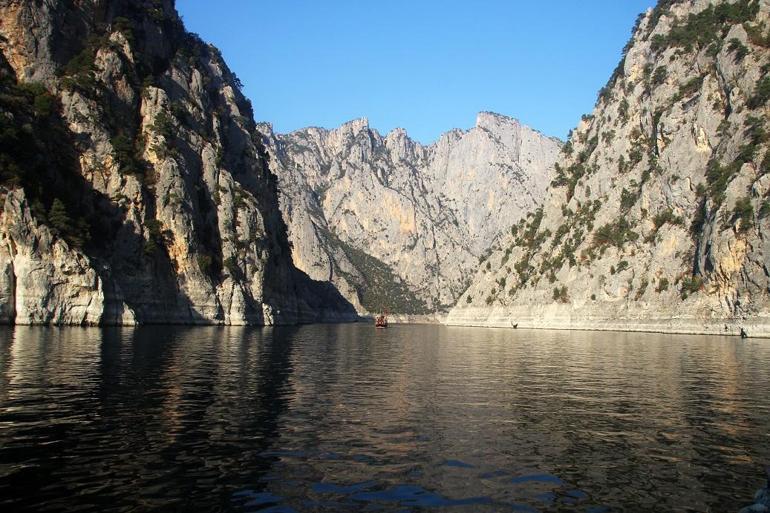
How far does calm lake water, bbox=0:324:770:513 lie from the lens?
45.8ft

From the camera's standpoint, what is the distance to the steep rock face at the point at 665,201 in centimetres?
9712

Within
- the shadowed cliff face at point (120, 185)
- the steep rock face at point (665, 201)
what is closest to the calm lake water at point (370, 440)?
the shadowed cliff face at point (120, 185)

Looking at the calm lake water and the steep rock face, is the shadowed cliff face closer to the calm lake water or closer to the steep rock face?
the calm lake water

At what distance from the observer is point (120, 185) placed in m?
108

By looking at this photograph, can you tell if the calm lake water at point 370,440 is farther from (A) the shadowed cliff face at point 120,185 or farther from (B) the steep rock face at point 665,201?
(B) the steep rock face at point 665,201

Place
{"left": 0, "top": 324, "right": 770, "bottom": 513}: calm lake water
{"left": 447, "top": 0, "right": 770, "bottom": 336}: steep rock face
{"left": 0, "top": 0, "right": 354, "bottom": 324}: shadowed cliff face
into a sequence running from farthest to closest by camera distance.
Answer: {"left": 447, "top": 0, "right": 770, "bottom": 336}: steep rock face, {"left": 0, "top": 0, "right": 354, "bottom": 324}: shadowed cliff face, {"left": 0, "top": 324, "right": 770, "bottom": 513}: calm lake water

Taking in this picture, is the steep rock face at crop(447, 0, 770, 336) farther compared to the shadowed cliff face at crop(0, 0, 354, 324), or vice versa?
the steep rock face at crop(447, 0, 770, 336)

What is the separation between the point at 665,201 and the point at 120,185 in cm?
10908

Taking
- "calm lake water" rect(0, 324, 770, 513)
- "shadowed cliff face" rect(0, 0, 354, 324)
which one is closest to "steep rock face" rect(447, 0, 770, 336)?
"calm lake water" rect(0, 324, 770, 513)

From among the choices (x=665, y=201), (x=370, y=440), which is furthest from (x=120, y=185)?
(x=665, y=201)

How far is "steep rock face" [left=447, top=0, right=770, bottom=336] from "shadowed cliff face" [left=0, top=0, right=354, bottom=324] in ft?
232

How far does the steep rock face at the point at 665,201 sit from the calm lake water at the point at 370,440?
6691 cm

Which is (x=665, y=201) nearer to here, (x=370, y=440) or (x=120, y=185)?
(x=120, y=185)

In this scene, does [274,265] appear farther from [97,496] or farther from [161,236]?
[97,496]
